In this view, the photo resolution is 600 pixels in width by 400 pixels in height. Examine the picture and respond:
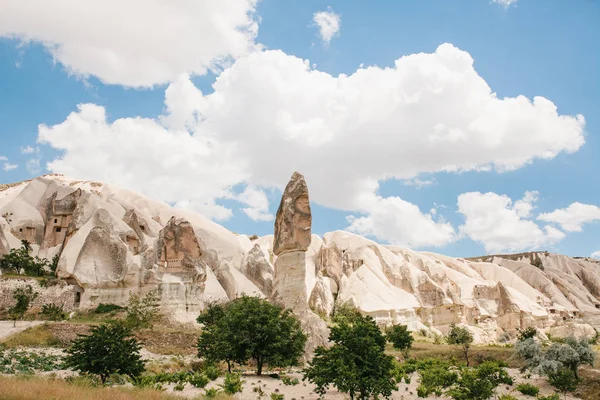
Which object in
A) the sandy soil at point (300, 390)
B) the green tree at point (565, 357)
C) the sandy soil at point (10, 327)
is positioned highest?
the sandy soil at point (10, 327)

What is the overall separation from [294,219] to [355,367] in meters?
16.0

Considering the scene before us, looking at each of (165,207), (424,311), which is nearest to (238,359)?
(424,311)

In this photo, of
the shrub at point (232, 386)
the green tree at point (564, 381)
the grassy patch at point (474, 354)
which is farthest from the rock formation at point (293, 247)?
the green tree at point (564, 381)

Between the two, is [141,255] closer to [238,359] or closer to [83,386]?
[238,359]

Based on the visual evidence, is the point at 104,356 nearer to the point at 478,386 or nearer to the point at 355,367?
the point at 355,367

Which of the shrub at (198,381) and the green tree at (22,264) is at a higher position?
the green tree at (22,264)

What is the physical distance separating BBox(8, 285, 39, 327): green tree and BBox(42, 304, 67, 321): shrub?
3.77ft

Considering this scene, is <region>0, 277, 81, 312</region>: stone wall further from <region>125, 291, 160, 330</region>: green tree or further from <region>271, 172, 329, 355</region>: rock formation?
<region>271, 172, 329, 355</region>: rock formation

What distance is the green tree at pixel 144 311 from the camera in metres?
29.6

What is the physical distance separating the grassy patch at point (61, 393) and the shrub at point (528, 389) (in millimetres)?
13142

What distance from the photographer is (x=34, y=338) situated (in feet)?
85.3

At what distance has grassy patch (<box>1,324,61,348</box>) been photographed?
24891 millimetres

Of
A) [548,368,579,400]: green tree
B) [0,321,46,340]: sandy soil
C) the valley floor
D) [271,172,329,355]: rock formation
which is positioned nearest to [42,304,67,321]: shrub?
[0,321,46,340]: sandy soil

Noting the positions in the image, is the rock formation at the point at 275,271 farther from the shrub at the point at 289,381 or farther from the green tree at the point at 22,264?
the shrub at the point at 289,381
